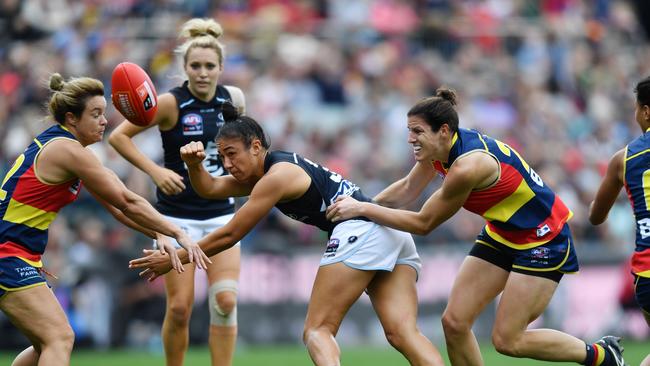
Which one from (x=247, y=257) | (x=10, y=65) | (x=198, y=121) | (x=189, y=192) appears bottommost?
(x=247, y=257)

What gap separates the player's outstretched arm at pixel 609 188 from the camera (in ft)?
23.5

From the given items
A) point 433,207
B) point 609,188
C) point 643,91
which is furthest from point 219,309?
point 643,91

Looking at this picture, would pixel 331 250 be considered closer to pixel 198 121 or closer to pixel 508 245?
pixel 508 245

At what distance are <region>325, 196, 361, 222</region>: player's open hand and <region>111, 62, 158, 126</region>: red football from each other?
5.38ft

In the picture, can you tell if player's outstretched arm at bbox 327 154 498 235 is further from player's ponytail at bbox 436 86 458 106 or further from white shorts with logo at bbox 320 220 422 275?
player's ponytail at bbox 436 86 458 106

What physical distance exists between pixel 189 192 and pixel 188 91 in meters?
0.83

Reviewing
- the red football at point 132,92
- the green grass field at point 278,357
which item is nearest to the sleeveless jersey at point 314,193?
the red football at point 132,92

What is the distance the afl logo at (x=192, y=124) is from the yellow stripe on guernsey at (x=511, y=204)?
253 centimetres

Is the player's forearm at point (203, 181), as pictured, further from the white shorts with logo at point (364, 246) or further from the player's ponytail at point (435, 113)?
the player's ponytail at point (435, 113)

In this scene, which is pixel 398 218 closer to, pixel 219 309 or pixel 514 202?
pixel 514 202

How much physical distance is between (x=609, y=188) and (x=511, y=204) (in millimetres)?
678

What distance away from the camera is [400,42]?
18.5 metres

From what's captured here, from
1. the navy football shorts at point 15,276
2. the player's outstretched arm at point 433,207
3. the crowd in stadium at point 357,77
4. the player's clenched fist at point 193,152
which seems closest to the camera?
the navy football shorts at point 15,276

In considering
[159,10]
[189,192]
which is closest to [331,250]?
[189,192]
